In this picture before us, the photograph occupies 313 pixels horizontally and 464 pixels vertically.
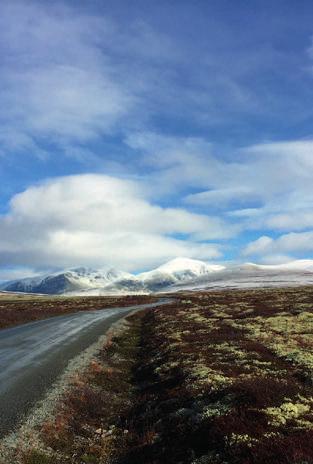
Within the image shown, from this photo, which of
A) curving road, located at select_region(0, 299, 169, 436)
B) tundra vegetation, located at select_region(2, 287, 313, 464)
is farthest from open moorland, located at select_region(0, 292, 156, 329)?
tundra vegetation, located at select_region(2, 287, 313, 464)

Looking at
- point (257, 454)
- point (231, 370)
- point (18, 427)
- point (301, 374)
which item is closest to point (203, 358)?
point (231, 370)

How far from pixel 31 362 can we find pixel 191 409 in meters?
15.1

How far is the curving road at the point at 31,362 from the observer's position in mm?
19439

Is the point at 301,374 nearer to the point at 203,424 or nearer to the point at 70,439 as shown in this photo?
the point at 203,424

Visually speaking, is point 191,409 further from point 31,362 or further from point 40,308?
point 40,308

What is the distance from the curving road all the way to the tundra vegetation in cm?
168

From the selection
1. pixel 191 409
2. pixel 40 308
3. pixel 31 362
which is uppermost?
pixel 40 308

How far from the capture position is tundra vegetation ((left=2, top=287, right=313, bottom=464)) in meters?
13.9

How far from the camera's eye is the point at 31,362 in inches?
1167

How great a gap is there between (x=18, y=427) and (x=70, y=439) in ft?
6.68

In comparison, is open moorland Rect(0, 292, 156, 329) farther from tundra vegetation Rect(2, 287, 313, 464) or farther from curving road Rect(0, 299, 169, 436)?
tundra vegetation Rect(2, 287, 313, 464)

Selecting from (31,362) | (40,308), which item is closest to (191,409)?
(31,362)

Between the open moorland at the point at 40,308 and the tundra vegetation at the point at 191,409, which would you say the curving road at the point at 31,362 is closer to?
the tundra vegetation at the point at 191,409

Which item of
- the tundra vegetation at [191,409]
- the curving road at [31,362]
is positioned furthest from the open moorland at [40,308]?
the tundra vegetation at [191,409]
